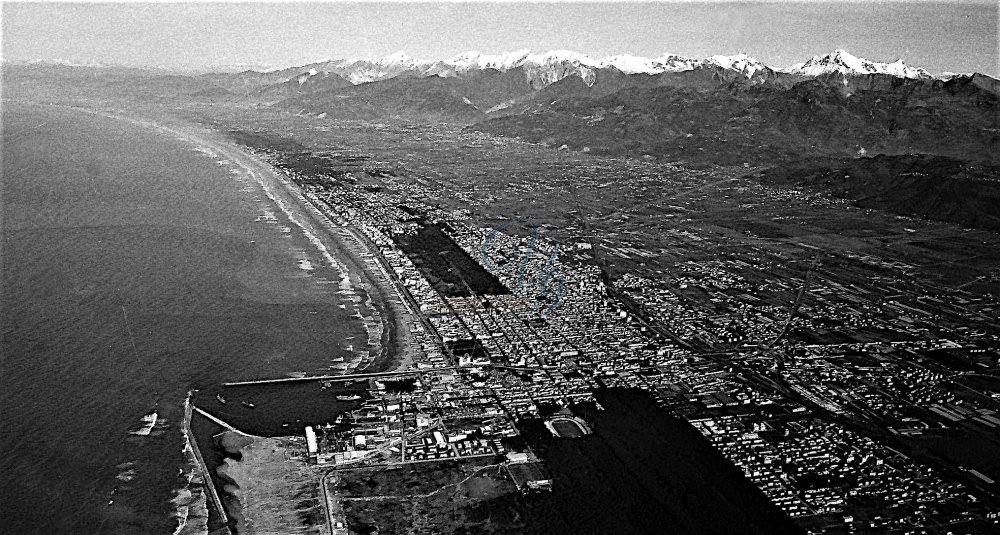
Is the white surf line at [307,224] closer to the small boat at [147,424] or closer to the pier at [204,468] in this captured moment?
the pier at [204,468]

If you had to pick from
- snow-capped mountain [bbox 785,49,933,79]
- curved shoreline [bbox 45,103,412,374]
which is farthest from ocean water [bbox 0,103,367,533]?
snow-capped mountain [bbox 785,49,933,79]

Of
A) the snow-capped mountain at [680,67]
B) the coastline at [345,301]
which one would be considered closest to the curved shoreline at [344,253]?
the coastline at [345,301]

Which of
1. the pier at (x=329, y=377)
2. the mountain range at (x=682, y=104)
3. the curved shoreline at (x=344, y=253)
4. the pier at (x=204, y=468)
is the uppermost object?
the mountain range at (x=682, y=104)

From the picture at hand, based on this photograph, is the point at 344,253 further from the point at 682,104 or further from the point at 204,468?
the point at 682,104

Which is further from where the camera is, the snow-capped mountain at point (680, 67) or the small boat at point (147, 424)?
the snow-capped mountain at point (680, 67)

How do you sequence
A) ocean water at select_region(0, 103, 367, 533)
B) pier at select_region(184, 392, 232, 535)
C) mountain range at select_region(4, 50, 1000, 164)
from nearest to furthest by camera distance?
pier at select_region(184, 392, 232, 535) < ocean water at select_region(0, 103, 367, 533) < mountain range at select_region(4, 50, 1000, 164)

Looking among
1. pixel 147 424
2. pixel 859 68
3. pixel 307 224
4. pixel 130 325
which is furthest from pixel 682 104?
pixel 147 424

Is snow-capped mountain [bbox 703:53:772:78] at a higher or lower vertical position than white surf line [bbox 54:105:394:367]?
higher

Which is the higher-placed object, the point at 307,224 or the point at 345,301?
the point at 307,224

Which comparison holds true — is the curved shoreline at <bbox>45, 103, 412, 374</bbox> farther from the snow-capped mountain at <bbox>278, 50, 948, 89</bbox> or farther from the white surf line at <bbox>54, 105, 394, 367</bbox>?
the snow-capped mountain at <bbox>278, 50, 948, 89</bbox>
